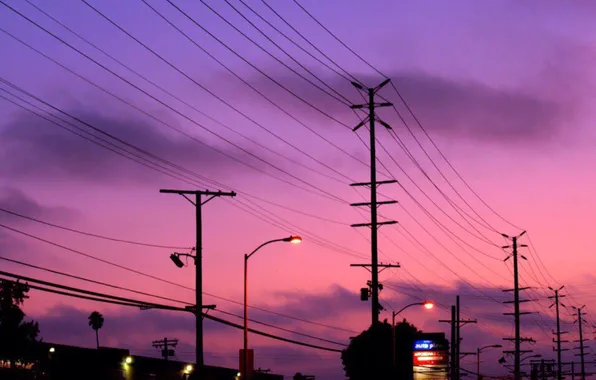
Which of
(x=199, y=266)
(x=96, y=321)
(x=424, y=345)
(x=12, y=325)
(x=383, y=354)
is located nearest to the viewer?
(x=199, y=266)

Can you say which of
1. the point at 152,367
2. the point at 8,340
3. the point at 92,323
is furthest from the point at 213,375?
the point at 92,323

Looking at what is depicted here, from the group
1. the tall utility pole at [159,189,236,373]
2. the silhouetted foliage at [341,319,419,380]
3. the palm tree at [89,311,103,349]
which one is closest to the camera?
the tall utility pole at [159,189,236,373]

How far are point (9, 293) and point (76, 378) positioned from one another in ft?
77.9

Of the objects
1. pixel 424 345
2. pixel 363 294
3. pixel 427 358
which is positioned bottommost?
pixel 427 358

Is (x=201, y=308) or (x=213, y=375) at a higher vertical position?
(x=201, y=308)

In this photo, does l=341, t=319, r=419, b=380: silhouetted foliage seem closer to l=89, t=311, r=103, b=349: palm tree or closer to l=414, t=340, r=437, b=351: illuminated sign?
l=414, t=340, r=437, b=351: illuminated sign

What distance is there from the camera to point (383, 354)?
123 m

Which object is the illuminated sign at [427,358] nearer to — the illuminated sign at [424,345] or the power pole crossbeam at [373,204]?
the illuminated sign at [424,345]

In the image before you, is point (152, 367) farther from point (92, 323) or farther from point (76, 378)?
point (92, 323)

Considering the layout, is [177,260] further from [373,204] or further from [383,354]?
[383,354]

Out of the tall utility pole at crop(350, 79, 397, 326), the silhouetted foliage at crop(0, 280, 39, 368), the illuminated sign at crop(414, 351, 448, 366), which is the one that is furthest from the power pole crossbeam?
the illuminated sign at crop(414, 351, 448, 366)

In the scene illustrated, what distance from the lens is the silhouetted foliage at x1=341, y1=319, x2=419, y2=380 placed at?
12138cm

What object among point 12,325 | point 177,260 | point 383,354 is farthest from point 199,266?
point 383,354

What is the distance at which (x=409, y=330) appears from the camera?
460ft
